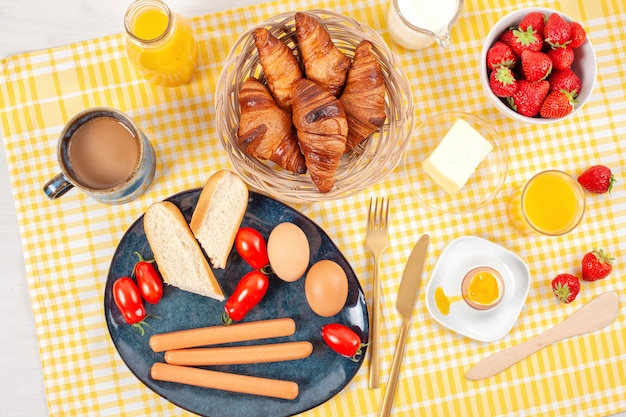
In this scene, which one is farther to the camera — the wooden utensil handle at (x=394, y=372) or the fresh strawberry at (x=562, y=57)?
the wooden utensil handle at (x=394, y=372)

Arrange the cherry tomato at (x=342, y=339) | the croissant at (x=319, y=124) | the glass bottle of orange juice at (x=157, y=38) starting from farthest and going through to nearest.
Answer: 1. the cherry tomato at (x=342, y=339)
2. the glass bottle of orange juice at (x=157, y=38)
3. the croissant at (x=319, y=124)

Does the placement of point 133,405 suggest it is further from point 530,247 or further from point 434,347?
point 530,247

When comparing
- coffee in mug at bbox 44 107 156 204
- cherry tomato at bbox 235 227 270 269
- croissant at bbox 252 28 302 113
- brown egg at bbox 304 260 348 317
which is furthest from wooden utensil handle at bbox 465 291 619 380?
coffee in mug at bbox 44 107 156 204

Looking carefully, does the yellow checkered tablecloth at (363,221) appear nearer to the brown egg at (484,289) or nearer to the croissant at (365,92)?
the brown egg at (484,289)

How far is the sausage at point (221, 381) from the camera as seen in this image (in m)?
1.28

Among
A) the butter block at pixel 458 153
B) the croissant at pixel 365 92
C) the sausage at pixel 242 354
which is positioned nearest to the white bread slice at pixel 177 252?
the sausage at pixel 242 354

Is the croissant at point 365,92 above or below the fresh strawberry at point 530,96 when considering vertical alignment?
above

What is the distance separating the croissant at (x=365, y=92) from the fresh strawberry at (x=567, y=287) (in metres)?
0.64

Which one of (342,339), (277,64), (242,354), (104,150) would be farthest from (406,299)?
(104,150)

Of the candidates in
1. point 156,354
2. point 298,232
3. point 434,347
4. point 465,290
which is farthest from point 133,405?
point 465,290

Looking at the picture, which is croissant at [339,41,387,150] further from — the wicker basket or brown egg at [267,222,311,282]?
brown egg at [267,222,311,282]

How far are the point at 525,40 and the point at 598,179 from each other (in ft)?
1.30

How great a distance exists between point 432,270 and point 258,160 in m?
A: 0.53

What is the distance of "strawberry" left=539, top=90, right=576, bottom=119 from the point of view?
122cm
